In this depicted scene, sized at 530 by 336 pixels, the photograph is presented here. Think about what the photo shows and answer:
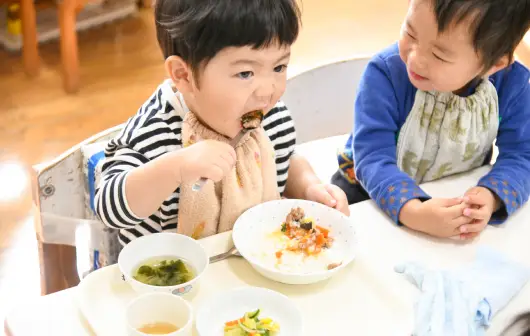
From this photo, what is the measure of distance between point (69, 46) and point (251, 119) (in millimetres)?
2283

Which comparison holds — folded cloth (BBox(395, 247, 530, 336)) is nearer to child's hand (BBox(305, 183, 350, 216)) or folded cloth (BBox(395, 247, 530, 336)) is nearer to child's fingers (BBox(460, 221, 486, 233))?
child's fingers (BBox(460, 221, 486, 233))

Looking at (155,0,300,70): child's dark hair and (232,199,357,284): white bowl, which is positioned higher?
(155,0,300,70): child's dark hair

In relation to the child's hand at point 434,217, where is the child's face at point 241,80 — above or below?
above

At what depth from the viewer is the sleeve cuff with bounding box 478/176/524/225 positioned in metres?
1.26

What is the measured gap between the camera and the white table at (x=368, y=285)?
931 millimetres

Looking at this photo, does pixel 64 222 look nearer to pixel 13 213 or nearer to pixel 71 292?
pixel 71 292

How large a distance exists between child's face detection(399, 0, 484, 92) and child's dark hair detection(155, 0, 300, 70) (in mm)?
271

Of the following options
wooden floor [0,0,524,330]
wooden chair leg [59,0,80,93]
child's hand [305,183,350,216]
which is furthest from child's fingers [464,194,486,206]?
wooden chair leg [59,0,80,93]

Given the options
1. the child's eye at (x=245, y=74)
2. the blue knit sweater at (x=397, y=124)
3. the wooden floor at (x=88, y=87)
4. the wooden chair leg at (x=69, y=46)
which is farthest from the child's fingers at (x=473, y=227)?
the wooden chair leg at (x=69, y=46)

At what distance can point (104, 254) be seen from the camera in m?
1.41

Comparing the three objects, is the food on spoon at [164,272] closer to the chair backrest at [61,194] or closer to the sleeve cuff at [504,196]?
the chair backrest at [61,194]

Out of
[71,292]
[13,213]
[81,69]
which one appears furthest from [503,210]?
[81,69]

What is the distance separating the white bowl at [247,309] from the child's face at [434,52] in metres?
0.53

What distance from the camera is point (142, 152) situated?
1152 mm
